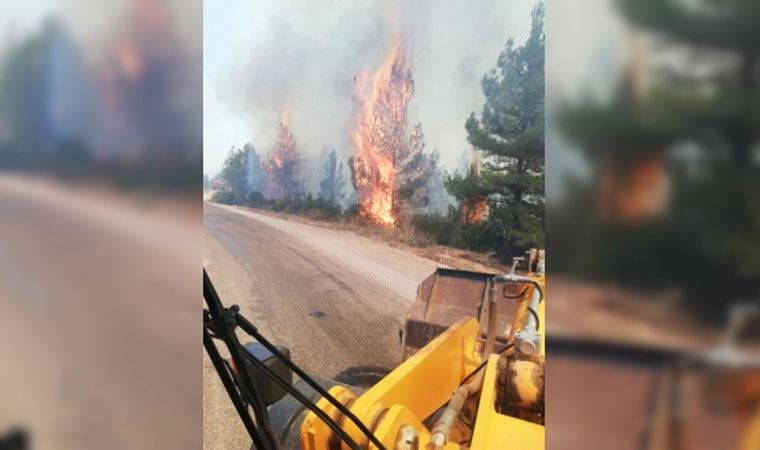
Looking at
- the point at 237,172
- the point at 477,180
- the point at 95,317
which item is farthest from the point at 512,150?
the point at 95,317

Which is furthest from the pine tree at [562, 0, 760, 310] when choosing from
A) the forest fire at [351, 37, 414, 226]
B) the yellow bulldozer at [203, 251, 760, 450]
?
the forest fire at [351, 37, 414, 226]

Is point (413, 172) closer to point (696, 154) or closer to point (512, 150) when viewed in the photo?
point (512, 150)

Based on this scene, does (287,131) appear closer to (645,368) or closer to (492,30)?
(492,30)

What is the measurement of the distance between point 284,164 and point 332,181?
1.36ft

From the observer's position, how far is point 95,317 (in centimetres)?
50

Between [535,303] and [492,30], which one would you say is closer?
[535,303]

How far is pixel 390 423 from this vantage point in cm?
127

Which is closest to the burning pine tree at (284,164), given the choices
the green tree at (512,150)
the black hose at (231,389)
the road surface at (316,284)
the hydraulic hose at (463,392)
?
the road surface at (316,284)

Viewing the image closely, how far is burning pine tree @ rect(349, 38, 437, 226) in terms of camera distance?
3.57 metres

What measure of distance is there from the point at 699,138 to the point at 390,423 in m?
1.12

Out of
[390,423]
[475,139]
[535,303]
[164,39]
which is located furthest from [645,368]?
[475,139]

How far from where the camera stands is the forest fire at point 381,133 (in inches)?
141

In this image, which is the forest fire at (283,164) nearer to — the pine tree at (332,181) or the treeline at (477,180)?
the treeline at (477,180)

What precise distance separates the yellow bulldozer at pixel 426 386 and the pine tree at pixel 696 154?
568mm
